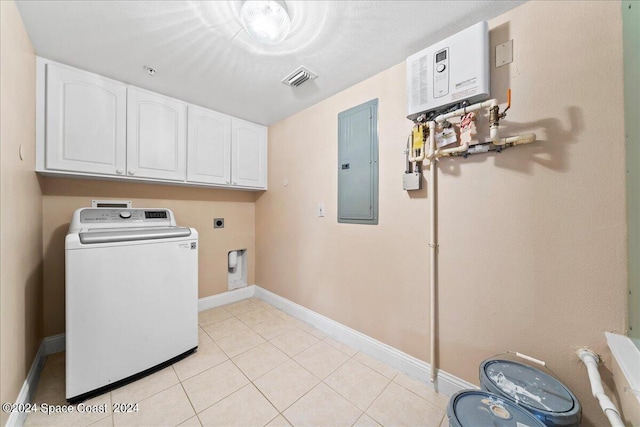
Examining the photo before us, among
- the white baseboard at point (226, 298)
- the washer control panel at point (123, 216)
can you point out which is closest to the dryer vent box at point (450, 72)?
the washer control panel at point (123, 216)

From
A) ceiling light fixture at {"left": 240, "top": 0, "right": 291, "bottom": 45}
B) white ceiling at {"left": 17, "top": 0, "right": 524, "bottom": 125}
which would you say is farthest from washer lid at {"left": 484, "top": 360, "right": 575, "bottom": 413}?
ceiling light fixture at {"left": 240, "top": 0, "right": 291, "bottom": 45}

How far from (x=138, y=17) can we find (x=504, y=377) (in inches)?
107

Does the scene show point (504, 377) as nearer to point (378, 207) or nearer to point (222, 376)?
point (378, 207)

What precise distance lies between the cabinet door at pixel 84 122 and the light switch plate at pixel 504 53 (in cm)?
270

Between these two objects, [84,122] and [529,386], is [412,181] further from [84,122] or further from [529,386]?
[84,122]

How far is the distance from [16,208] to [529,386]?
9.01ft

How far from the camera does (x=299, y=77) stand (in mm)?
1823

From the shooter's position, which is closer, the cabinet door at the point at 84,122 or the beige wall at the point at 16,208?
the beige wall at the point at 16,208

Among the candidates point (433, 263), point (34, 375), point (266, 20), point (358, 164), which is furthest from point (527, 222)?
point (34, 375)

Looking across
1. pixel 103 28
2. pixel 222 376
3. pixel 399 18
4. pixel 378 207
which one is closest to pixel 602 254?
pixel 378 207

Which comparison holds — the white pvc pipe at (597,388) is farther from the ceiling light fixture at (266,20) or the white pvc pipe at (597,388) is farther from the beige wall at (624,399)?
the ceiling light fixture at (266,20)

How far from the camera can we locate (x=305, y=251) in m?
2.41

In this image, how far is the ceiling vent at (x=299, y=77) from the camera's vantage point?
5.74 feet

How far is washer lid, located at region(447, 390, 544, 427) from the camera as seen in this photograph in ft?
2.83
